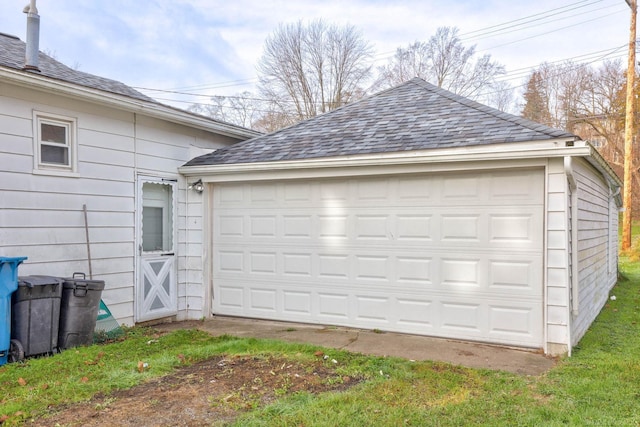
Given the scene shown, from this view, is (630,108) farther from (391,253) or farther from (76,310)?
(76,310)

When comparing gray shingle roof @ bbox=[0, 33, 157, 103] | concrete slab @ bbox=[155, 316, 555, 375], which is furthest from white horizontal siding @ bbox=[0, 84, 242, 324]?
concrete slab @ bbox=[155, 316, 555, 375]

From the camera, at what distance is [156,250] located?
7.09 meters

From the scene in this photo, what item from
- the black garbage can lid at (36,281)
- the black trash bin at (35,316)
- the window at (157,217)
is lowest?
the black trash bin at (35,316)

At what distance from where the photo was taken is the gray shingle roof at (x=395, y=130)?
18.4ft

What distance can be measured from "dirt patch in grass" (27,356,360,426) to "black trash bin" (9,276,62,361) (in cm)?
161

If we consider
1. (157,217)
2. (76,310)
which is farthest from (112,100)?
(76,310)

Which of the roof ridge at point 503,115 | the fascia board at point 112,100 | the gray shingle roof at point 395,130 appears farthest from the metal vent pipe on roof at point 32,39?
the roof ridge at point 503,115

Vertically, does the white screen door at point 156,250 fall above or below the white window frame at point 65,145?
below

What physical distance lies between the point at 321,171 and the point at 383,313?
210 centimetres

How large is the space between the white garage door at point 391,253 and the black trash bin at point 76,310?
227 cm

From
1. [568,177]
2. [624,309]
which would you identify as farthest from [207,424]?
[624,309]

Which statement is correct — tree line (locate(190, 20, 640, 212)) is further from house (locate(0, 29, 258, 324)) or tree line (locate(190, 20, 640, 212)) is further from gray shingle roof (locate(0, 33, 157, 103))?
house (locate(0, 29, 258, 324))

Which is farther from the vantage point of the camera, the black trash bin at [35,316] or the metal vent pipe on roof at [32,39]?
the metal vent pipe on roof at [32,39]

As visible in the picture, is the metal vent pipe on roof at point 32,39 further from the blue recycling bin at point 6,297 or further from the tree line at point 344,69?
the tree line at point 344,69
